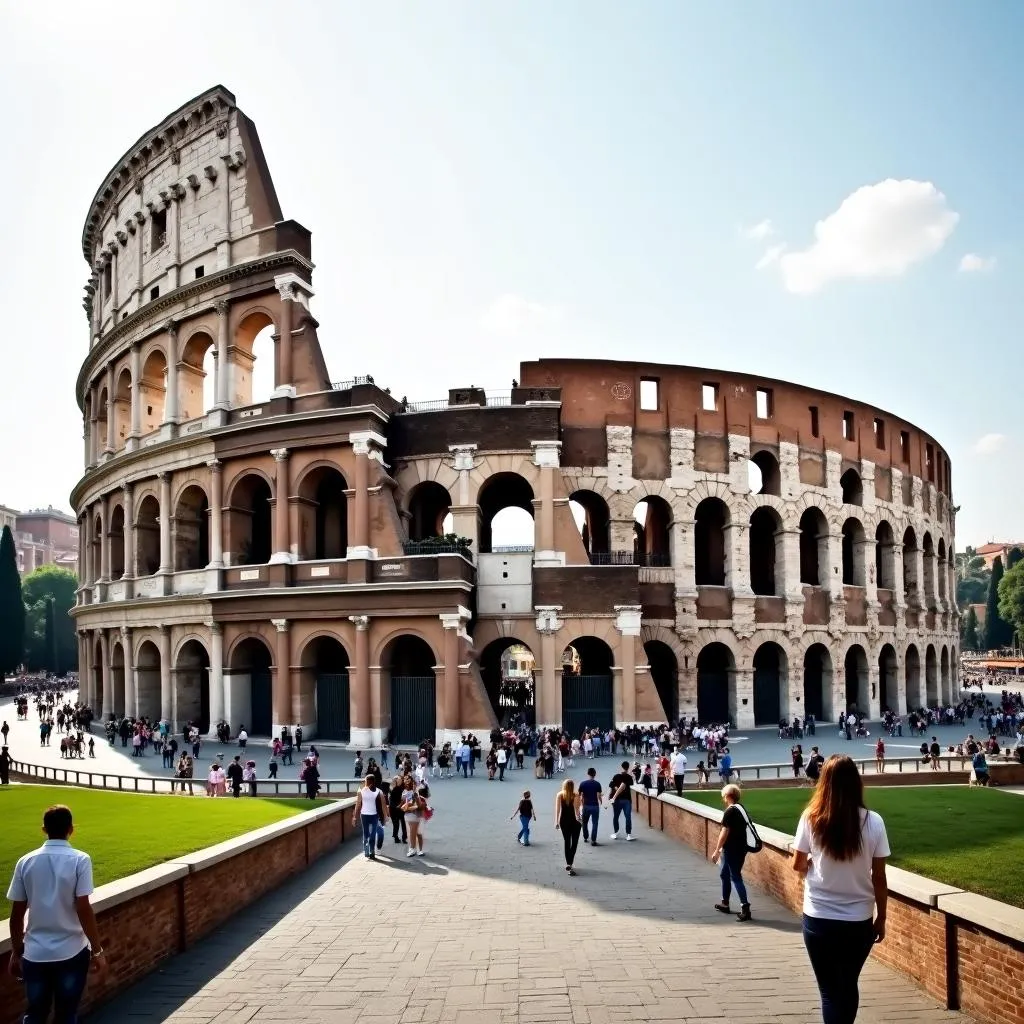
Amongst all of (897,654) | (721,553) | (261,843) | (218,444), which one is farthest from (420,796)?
(897,654)

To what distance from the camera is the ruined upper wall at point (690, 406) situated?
115ft

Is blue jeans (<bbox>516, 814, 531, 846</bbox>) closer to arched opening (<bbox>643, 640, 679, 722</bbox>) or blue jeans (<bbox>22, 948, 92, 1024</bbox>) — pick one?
blue jeans (<bbox>22, 948, 92, 1024</bbox>)

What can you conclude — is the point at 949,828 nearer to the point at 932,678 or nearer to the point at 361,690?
the point at 361,690

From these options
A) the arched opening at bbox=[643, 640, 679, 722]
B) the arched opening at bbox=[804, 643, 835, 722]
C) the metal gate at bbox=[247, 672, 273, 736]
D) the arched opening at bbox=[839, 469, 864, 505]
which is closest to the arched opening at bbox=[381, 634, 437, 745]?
the metal gate at bbox=[247, 672, 273, 736]

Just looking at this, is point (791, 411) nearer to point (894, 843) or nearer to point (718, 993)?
point (894, 843)

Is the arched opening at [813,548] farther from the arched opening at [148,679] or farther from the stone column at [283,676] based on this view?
the arched opening at [148,679]

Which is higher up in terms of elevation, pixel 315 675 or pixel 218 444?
pixel 218 444

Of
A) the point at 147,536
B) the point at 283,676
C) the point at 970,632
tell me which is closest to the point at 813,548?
the point at 283,676

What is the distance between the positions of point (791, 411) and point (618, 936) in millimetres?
33836

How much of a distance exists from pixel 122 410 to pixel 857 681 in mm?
37788

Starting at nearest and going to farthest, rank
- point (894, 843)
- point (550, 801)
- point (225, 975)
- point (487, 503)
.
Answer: point (225, 975) → point (894, 843) → point (550, 801) → point (487, 503)

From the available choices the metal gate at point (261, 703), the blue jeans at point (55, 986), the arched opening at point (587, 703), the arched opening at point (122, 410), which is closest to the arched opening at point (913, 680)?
the arched opening at point (587, 703)

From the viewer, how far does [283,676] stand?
103ft

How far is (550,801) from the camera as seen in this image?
2070 centimetres
